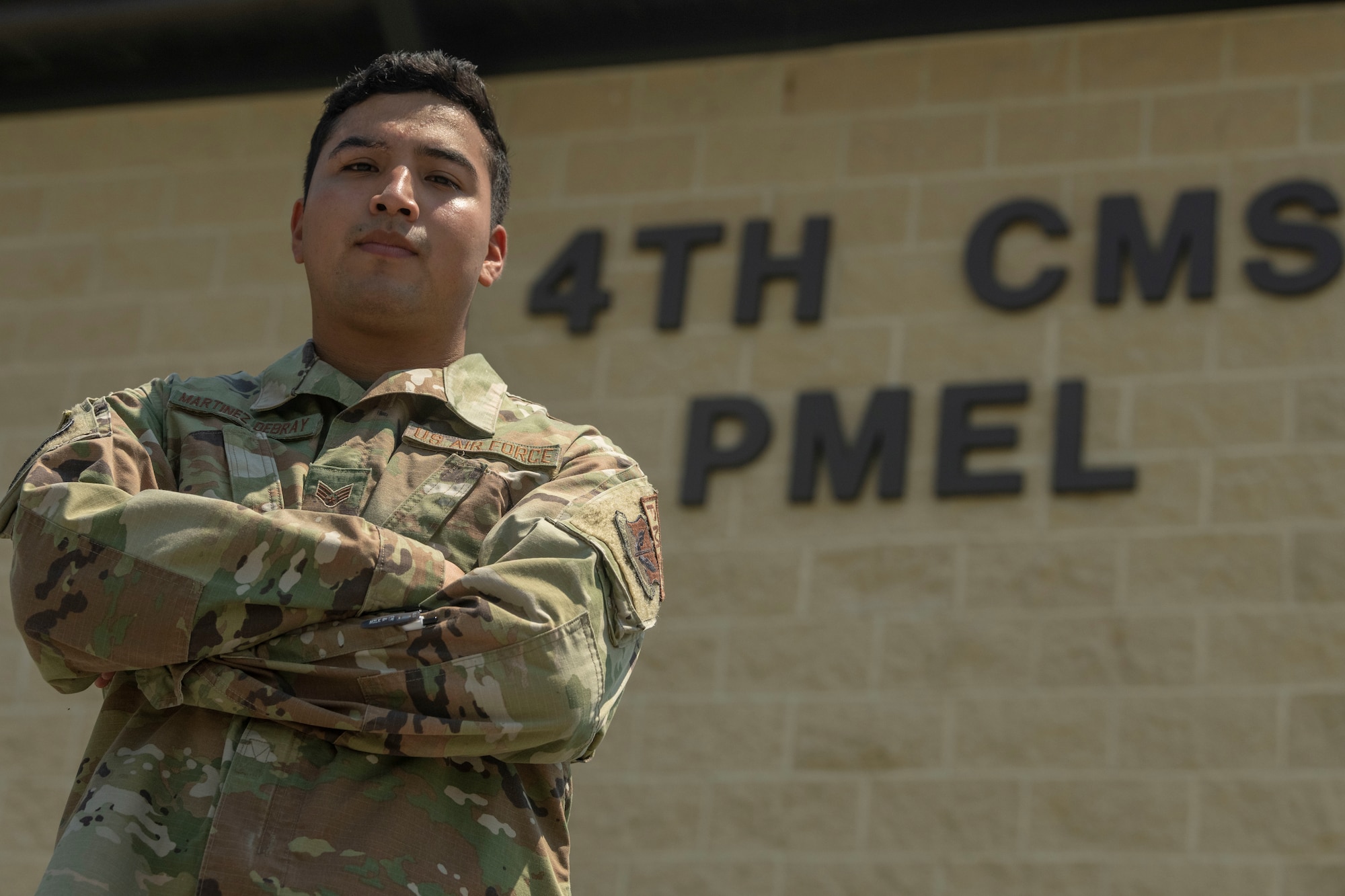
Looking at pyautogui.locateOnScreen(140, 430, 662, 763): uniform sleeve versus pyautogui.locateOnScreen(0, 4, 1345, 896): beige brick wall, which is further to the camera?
pyautogui.locateOnScreen(0, 4, 1345, 896): beige brick wall

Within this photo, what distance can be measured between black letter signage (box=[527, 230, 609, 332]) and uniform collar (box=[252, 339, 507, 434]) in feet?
9.85

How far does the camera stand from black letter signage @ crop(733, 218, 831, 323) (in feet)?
17.8

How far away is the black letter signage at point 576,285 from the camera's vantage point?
5.64m

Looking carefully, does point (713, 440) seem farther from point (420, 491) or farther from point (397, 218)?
point (420, 491)

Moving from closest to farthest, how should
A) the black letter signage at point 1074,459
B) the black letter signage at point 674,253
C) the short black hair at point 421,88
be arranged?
1. the short black hair at point 421,88
2. the black letter signage at point 1074,459
3. the black letter signage at point 674,253

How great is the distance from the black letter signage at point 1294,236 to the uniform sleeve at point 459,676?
3.18 m

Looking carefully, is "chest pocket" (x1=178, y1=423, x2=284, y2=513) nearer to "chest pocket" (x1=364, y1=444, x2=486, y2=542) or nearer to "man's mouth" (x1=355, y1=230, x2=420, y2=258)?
"chest pocket" (x1=364, y1=444, x2=486, y2=542)

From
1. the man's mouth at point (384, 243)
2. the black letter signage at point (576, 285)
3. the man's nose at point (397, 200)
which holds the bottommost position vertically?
the man's mouth at point (384, 243)

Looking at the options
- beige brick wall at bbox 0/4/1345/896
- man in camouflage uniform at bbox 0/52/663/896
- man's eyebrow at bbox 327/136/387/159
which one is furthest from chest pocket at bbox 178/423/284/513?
beige brick wall at bbox 0/4/1345/896

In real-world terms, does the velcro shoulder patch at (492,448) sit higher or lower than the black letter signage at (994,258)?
lower

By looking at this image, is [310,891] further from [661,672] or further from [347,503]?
[661,672]

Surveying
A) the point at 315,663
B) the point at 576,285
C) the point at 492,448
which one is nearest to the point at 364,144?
the point at 492,448

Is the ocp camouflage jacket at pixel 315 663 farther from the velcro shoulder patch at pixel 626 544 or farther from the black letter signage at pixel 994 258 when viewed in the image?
the black letter signage at pixel 994 258

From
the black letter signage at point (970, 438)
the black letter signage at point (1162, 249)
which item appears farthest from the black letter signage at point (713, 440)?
the black letter signage at point (1162, 249)
